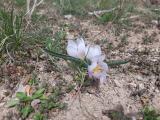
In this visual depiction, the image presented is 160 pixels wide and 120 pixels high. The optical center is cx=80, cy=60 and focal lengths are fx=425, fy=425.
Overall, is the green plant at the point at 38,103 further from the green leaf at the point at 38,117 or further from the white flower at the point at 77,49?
the white flower at the point at 77,49

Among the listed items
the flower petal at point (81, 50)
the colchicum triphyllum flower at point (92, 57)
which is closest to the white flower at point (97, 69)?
the colchicum triphyllum flower at point (92, 57)

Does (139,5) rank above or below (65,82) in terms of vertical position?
above

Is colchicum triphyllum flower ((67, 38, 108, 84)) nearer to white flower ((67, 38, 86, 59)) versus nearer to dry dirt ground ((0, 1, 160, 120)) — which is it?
white flower ((67, 38, 86, 59))

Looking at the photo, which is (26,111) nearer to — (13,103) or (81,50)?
(13,103)

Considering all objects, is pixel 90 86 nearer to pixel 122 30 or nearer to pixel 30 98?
pixel 30 98

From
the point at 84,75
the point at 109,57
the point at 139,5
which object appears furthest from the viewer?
the point at 139,5

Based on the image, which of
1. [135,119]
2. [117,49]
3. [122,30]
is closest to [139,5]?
[122,30]
